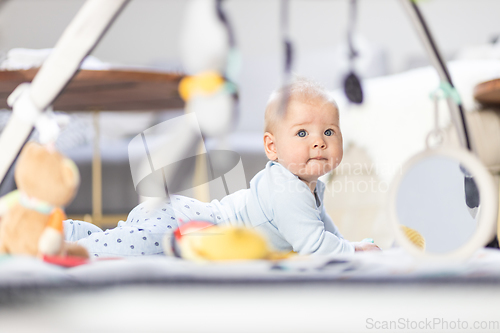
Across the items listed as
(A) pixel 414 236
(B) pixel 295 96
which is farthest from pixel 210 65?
(A) pixel 414 236

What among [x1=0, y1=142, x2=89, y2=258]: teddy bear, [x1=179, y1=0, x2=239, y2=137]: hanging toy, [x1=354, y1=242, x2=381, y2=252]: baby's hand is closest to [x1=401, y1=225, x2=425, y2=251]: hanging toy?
[x1=354, y1=242, x2=381, y2=252]: baby's hand

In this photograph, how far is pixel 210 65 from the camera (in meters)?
0.48

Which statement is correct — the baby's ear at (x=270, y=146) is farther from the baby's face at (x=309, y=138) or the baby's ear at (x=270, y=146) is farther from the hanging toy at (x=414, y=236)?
the hanging toy at (x=414, y=236)

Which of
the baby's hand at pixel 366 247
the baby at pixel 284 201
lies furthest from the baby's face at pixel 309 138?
the baby's hand at pixel 366 247

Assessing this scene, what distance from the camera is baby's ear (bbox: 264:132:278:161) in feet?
2.27

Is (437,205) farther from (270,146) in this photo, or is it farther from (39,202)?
(39,202)

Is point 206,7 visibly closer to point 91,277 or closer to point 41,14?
point 91,277

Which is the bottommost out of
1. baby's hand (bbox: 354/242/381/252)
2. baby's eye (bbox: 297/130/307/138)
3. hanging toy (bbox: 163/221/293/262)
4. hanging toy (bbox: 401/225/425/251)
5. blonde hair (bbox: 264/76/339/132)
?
baby's hand (bbox: 354/242/381/252)

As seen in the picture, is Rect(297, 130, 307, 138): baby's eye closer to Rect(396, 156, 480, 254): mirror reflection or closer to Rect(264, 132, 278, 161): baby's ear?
Rect(264, 132, 278, 161): baby's ear

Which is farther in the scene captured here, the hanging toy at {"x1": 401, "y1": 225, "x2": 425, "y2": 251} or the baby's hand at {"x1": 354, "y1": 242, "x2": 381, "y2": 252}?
the baby's hand at {"x1": 354, "y1": 242, "x2": 381, "y2": 252}

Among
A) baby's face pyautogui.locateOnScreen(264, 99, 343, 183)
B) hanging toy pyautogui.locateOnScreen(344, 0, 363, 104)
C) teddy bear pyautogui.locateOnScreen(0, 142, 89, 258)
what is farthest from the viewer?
baby's face pyautogui.locateOnScreen(264, 99, 343, 183)

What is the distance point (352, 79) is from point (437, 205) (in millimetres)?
207

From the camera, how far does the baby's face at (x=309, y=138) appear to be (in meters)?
0.63

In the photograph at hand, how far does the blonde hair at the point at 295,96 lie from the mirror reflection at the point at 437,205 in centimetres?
18
